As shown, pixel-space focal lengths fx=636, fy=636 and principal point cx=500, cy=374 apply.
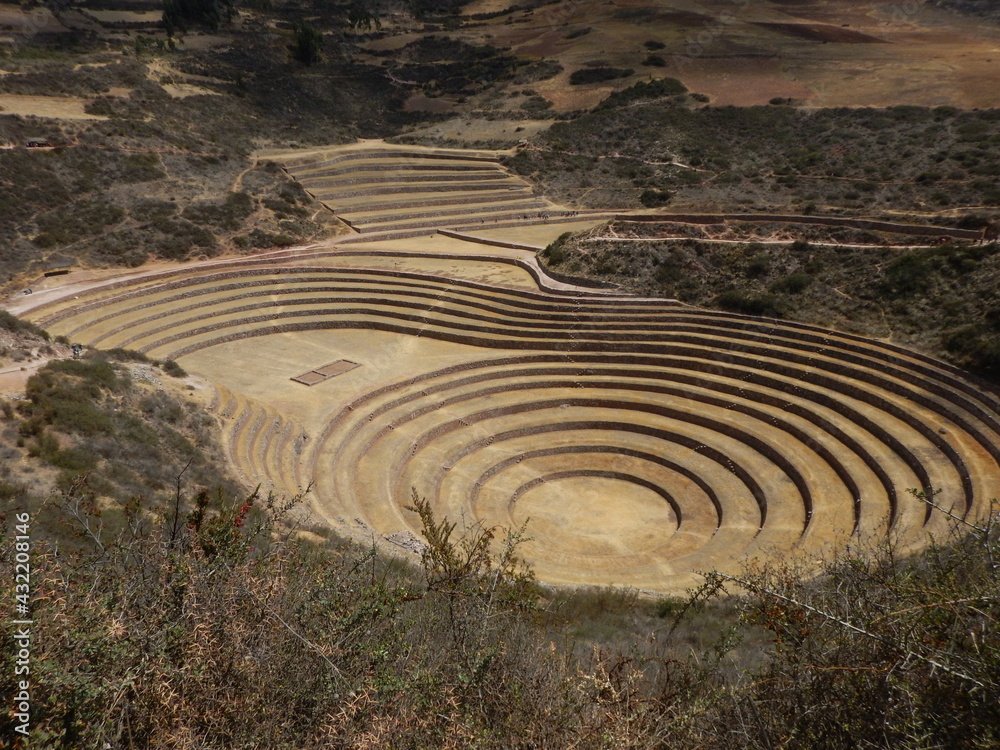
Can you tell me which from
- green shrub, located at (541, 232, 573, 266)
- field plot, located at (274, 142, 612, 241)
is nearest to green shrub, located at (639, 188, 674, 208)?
field plot, located at (274, 142, 612, 241)

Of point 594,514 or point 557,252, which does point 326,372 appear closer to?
point 594,514

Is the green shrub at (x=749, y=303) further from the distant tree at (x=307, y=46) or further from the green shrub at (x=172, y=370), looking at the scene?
the distant tree at (x=307, y=46)

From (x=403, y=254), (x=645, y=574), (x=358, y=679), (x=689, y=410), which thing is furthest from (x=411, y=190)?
(x=358, y=679)

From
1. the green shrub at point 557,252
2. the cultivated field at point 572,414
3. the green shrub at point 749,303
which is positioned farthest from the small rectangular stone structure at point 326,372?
the green shrub at point 749,303

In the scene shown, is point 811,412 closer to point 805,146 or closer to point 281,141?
point 805,146

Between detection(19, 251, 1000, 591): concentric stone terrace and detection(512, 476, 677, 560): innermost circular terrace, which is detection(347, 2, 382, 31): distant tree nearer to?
detection(19, 251, 1000, 591): concentric stone terrace

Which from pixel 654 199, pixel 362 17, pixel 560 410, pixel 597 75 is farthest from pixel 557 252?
pixel 362 17
